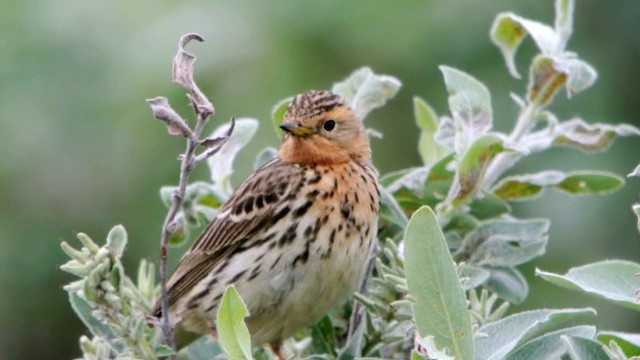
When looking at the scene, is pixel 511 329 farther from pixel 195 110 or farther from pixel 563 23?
pixel 563 23

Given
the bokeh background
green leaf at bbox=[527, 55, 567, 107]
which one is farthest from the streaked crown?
the bokeh background

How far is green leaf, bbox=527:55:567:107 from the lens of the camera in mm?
3887

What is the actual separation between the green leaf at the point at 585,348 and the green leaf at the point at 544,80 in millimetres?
1294

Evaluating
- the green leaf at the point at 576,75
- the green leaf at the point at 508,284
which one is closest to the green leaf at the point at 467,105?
the green leaf at the point at 576,75

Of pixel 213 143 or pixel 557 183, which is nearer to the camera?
pixel 213 143

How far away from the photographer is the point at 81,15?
8594mm

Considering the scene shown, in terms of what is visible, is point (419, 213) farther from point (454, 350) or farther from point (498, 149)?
point (498, 149)

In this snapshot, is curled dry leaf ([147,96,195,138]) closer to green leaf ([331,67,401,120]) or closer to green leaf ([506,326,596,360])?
green leaf ([506,326,596,360])

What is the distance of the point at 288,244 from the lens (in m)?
4.32

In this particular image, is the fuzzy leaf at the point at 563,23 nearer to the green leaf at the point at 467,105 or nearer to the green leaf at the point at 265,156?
the green leaf at the point at 467,105

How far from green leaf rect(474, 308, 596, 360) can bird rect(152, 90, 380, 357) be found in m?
1.23

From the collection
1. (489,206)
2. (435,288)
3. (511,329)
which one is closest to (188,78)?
(435,288)

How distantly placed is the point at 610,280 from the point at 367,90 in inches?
58.4

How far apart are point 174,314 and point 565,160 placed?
132 inches
